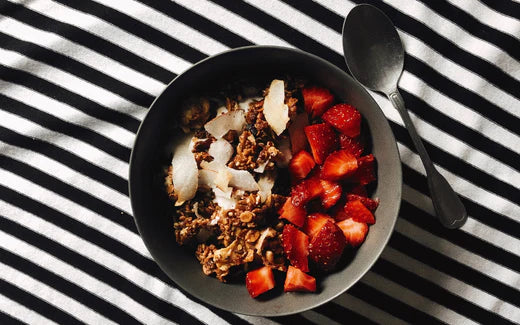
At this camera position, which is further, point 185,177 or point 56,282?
point 56,282

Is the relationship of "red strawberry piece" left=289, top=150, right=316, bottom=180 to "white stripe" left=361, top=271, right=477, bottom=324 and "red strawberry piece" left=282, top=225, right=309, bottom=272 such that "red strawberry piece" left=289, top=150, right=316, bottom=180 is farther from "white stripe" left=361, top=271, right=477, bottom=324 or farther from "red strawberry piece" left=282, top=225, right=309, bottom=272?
"white stripe" left=361, top=271, right=477, bottom=324

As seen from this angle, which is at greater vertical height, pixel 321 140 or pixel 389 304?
pixel 321 140

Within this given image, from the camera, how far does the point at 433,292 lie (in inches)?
46.4

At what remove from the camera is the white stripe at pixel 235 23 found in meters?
1.14

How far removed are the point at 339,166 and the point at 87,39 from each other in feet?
2.06


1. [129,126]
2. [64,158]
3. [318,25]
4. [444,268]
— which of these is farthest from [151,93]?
[444,268]

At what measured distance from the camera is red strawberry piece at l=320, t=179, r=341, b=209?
3.38 feet

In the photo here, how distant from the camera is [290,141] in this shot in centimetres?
105

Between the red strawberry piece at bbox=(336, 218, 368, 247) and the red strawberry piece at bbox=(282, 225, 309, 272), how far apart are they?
0.08 m

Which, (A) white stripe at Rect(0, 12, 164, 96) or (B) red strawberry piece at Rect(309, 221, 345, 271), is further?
(A) white stripe at Rect(0, 12, 164, 96)

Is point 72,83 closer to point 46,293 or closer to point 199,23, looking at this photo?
point 199,23

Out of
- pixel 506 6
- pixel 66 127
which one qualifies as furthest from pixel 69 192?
pixel 506 6

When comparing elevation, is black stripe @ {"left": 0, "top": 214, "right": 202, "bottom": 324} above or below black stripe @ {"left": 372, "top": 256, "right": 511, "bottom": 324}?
above

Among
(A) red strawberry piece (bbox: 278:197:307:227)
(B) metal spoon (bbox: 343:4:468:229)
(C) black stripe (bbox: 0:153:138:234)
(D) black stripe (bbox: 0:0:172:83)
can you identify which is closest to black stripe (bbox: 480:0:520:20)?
(B) metal spoon (bbox: 343:4:468:229)
